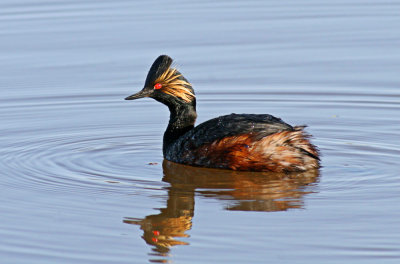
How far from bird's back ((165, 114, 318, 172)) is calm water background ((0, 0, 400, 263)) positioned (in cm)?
14

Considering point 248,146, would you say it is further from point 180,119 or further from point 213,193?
point 180,119

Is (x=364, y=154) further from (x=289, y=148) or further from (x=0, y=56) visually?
(x=0, y=56)

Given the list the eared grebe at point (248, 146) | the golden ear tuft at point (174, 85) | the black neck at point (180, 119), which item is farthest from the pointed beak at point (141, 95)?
the eared grebe at point (248, 146)

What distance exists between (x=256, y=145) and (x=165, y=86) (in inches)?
59.6

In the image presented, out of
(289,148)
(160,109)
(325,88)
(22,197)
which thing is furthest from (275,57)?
(22,197)

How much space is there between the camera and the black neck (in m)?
9.80

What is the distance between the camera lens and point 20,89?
39.7 ft

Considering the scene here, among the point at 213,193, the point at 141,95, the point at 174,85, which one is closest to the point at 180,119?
the point at 174,85

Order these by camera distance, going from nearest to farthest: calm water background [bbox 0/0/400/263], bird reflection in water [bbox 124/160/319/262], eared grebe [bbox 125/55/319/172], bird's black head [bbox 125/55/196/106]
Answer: calm water background [bbox 0/0/400/263]
bird reflection in water [bbox 124/160/319/262]
eared grebe [bbox 125/55/319/172]
bird's black head [bbox 125/55/196/106]

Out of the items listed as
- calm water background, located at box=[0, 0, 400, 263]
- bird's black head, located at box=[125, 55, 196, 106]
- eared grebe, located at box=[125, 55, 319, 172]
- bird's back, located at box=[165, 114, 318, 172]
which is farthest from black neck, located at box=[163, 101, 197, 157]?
bird's back, located at box=[165, 114, 318, 172]

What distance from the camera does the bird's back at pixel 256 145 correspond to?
8594 mm

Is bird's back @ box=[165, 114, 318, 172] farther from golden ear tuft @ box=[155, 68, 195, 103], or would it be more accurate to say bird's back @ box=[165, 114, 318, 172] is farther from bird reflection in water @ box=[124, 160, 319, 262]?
golden ear tuft @ box=[155, 68, 195, 103]

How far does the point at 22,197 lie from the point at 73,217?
82 centimetres

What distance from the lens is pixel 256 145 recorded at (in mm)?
8586
